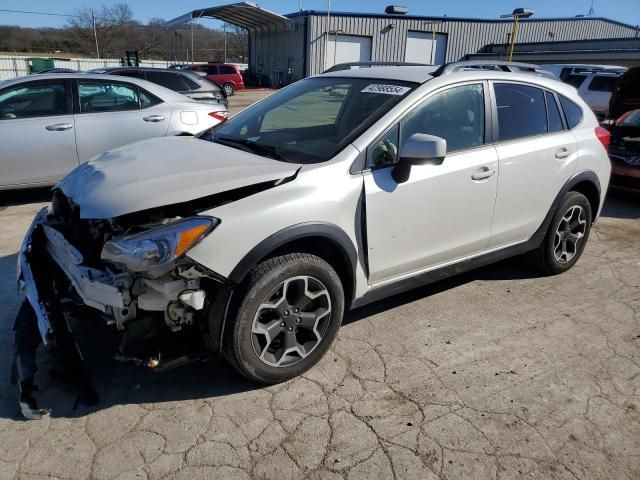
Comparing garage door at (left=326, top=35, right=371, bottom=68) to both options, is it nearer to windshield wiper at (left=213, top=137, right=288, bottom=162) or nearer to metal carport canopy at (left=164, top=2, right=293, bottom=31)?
metal carport canopy at (left=164, top=2, right=293, bottom=31)

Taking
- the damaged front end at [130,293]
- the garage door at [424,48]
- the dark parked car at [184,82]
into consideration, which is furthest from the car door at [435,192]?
the garage door at [424,48]

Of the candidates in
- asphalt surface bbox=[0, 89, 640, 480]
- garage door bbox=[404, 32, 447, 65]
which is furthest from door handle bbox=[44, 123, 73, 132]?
garage door bbox=[404, 32, 447, 65]

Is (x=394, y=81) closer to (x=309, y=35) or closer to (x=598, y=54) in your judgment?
(x=598, y=54)

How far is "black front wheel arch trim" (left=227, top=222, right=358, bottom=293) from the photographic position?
2.55 m

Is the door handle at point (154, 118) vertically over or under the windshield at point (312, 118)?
under

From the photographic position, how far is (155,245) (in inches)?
93.4

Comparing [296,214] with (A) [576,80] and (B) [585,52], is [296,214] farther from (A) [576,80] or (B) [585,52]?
(B) [585,52]

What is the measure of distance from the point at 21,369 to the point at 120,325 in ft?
1.84

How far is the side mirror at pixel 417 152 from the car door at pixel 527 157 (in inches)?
36.3

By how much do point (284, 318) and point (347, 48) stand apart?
35065mm

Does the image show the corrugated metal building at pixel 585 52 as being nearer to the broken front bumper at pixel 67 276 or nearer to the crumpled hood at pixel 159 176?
the crumpled hood at pixel 159 176

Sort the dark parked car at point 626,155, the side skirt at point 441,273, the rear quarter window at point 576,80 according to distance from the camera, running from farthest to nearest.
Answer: the rear quarter window at point 576,80 < the dark parked car at point 626,155 < the side skirt at point 441,273

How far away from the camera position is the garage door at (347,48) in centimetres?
3431

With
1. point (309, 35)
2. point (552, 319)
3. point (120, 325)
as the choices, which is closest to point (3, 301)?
point (120, 325)
